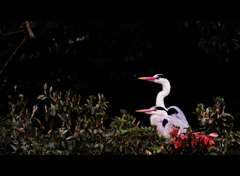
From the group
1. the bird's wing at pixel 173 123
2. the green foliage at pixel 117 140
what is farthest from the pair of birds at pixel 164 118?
the green foliage at pixel 117 140

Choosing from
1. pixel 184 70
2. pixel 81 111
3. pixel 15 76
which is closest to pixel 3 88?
pixel 15 76

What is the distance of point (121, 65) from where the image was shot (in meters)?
5.58

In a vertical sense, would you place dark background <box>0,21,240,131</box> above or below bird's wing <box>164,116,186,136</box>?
above

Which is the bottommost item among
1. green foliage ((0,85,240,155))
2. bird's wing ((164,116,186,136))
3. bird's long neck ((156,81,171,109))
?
bird's wing ((164,116,186,136))

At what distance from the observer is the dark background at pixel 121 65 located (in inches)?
227

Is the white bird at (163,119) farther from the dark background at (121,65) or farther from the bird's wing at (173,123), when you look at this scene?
the dark background at (121,65)

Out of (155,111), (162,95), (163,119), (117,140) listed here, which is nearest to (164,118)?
(163,119)

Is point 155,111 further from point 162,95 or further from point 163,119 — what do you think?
point 162,95

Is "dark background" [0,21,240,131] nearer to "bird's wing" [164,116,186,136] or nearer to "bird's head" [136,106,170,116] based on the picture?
"bird's head" [136,106,170,116]

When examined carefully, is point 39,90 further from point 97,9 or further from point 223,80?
point 97,9

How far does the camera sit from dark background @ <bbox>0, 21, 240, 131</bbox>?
18.9ft

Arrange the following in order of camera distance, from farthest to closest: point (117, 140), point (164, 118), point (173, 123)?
point (164, 118)
point (173, 123)
point (117, 140)

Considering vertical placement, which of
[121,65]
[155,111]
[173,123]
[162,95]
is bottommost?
[173,123]

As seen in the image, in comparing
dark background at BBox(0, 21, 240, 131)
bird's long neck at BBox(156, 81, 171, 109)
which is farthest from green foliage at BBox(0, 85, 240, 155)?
dark background at BBox(0, 21, 240, 131)
